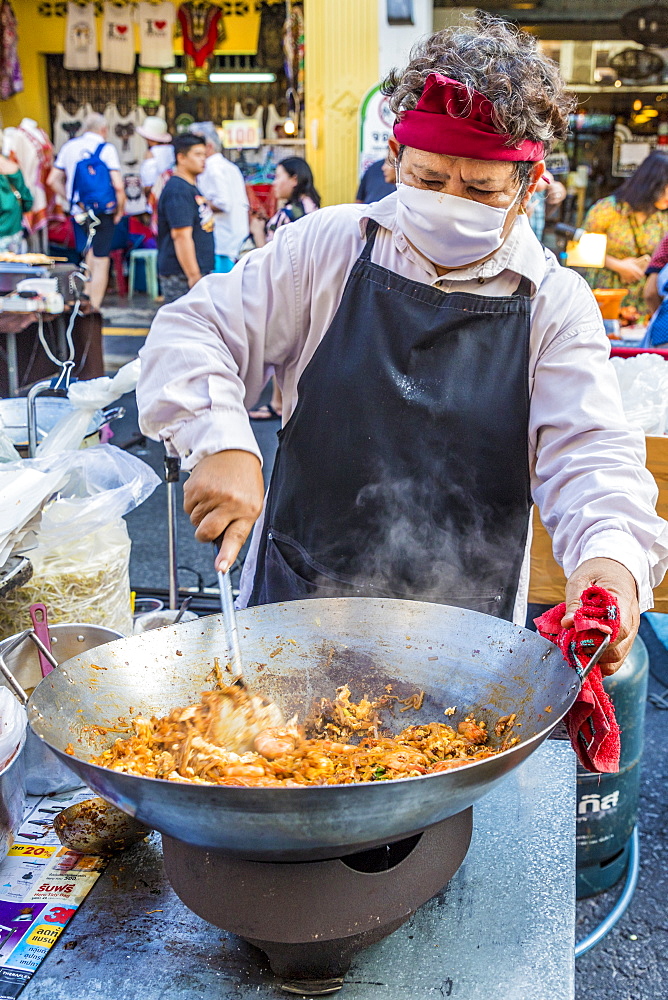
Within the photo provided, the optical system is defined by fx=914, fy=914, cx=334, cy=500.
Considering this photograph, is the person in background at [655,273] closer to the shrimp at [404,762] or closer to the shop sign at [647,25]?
the shrimp at [404,762]

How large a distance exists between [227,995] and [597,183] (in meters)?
10.2

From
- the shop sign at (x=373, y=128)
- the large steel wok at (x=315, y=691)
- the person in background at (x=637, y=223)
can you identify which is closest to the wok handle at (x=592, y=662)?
the large steel wok at (x=315, y=691)

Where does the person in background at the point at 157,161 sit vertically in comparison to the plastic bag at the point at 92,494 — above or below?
above

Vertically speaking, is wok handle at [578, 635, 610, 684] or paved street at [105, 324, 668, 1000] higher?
wok handle at [578, 635, 610, 684]

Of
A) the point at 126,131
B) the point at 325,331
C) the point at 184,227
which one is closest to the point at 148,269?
the point at 126,131

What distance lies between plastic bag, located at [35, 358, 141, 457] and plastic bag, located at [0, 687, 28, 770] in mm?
1151

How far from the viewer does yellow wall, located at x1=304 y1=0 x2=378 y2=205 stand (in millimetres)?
9086

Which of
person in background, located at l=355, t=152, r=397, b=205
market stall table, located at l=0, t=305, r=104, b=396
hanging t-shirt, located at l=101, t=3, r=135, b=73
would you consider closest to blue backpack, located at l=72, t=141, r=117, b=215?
market stall table, located at l=0, t=305, r=104, b=396

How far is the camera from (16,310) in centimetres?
604

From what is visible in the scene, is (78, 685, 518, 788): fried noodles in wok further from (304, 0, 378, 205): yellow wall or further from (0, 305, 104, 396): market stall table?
(304, 0, 378, 205): yellow wall

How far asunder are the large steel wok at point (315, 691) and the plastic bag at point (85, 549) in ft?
2.69

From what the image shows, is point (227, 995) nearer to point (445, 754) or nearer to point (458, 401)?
point (445, 754)

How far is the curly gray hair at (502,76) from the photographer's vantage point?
1.60 m

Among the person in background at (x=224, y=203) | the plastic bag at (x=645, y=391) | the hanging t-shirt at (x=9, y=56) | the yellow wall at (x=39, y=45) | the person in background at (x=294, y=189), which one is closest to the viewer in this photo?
the plastic bag at (x=645, y=391)
